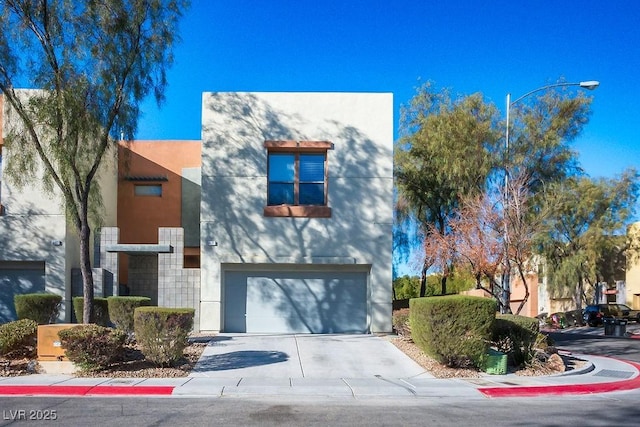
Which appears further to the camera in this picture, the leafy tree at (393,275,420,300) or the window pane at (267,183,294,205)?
the leafy tree at (393,275,420,300)

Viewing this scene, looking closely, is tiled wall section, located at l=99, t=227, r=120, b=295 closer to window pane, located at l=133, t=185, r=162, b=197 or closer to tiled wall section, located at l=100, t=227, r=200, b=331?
tiled wall section, located at l=100, t=227, r=200, b=331

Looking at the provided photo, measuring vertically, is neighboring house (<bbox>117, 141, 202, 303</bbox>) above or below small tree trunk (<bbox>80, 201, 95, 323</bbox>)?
above

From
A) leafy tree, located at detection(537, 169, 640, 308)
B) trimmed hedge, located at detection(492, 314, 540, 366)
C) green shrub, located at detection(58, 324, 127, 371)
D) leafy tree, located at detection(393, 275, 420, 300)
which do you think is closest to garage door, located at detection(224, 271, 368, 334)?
trimmed hedge, located at detection(492, 314, 540, 366)

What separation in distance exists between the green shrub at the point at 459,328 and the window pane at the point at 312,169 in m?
7.68

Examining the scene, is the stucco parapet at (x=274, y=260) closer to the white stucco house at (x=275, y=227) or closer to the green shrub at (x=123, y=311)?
the white stucco house at (x=275, y=227)

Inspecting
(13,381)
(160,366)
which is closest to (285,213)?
(160,366)

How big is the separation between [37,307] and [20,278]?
3.42 m

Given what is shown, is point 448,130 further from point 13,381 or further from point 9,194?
point 13,381

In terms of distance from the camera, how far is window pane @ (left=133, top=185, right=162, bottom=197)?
92.7 ft

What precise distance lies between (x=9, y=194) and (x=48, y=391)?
11.2m

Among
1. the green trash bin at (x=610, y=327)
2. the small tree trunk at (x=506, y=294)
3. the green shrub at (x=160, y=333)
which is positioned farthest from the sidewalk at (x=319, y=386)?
the green trash bin at (x=610, y=327)

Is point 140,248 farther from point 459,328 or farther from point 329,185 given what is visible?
point 459,328

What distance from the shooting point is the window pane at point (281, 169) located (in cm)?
2148

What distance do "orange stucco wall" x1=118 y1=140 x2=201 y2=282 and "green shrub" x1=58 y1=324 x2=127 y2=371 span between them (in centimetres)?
1374
